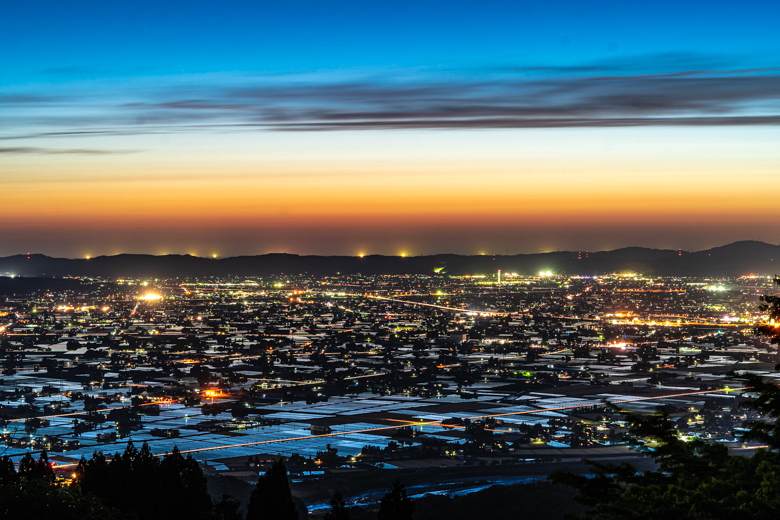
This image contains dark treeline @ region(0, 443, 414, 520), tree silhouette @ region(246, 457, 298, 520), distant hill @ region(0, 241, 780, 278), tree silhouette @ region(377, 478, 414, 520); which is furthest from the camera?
distant hill @ region(0, 241, 780, 278)

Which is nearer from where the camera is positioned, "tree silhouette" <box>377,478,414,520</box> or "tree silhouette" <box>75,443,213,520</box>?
"tree silhouette" <box>377,478,414,520</box>

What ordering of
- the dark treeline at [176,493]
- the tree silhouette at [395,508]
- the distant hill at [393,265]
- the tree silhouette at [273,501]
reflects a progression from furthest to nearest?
1. the distant hill at [393,265]
2. the tree silhouette at [273,501]
3. the dark treeline at [176,493]
4. the tree silhouette at [395,508]

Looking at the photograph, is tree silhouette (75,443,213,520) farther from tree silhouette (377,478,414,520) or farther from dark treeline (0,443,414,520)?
tree silhouette (377,478,414,520)

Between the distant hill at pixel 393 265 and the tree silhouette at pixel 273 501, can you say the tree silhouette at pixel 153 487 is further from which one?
the distant hill at pixel 393 265

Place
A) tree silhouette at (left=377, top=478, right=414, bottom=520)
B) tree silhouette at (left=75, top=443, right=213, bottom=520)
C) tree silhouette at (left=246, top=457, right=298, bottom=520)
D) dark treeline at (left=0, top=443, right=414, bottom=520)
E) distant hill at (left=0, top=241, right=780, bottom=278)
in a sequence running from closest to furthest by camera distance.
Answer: tree silhouette at (left=377, top=478, right=414, bottom=520)
dark treeline at (left=0, top=443, right=414, bottom=520)
tree silhouette at (left=246, top=457, right=298, bottom=520)
tree silhouette at (left=75, top=443, right=213, bottom=520)
distant hill at (left=0, top=241, right=780, bottom=278)

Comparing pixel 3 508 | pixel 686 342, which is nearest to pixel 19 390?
pixel 3 508

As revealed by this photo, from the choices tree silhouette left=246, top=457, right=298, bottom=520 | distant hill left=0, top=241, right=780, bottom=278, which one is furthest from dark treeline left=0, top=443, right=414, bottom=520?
distant hill left=0, top=241, right=780, bottom=278

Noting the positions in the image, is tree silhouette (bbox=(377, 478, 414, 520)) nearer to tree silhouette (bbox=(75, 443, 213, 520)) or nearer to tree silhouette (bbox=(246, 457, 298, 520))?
tree silhouette (bbox=(246, 457, 298, 520))

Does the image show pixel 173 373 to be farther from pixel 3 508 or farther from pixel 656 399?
pixel 3 508

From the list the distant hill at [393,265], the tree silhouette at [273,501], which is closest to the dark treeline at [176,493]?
the tree silhouette at [273,501]

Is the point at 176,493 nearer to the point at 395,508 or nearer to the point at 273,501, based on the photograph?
the point at 273,501
